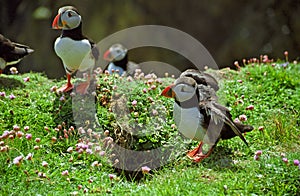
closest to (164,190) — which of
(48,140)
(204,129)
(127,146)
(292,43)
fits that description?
(204,129)

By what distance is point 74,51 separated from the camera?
511cm

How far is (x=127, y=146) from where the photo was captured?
479 cm

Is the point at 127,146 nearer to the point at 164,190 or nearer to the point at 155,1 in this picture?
the point at 164,190

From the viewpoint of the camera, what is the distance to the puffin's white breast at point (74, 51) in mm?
5098

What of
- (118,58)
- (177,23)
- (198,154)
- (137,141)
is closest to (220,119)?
(198,154)

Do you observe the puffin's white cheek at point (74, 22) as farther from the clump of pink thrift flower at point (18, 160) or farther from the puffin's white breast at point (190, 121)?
the clump of pink thrift flower at point (18, 160)

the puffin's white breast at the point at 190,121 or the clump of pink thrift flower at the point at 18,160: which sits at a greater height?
the puffin's white breast at the point at 190,121

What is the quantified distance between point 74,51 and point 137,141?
47.4 inches

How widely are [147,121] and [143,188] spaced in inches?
43.9

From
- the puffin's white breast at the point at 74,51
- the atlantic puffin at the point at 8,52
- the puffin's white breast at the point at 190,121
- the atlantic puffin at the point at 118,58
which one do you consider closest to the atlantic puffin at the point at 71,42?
the puffin's white breast at the point at 74,51

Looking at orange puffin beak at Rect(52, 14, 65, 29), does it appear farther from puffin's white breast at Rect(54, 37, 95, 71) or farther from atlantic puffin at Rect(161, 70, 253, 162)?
atlantic puffin at Rect(161, 70, 253, 162)

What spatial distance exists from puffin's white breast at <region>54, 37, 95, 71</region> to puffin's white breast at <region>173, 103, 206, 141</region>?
4.45 ft

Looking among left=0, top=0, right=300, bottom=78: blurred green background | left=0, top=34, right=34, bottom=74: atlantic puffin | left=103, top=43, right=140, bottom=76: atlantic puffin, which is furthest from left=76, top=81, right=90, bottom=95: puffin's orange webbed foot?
left=0, top=0, right=300, bottom=78: blurred green background

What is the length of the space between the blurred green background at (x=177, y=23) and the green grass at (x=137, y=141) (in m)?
4.75
